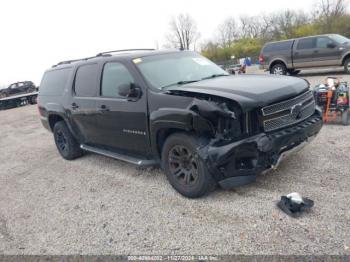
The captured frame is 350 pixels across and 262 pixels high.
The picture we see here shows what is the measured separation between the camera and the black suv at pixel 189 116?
3.25 meters

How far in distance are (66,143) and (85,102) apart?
1.43 metres

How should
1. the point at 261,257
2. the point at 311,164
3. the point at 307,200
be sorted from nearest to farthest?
the point at 261,257, the point at 307,200, the point at 311,164

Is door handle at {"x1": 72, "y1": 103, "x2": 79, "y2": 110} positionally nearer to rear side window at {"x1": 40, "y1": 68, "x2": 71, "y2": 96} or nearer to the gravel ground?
rear side window at {"x1": 40, "y1": 68, "x2": 71, "y2": 96}

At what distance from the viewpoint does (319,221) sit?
2.95 metres

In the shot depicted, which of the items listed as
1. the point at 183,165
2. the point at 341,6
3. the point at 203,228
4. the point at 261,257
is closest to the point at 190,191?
the point at 183,165

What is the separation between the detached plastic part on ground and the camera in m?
3.12

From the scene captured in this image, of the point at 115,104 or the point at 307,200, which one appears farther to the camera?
the point at 115,104

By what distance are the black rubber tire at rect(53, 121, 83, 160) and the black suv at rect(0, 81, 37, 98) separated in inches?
933

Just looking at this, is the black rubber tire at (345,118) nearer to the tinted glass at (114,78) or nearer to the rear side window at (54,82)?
the tinted glass at (114,78)

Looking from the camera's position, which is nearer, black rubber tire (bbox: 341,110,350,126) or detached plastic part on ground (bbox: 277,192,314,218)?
detached plastic part on ground (bbox: 277,192,314,218)

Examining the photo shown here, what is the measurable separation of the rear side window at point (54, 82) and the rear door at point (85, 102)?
50cm

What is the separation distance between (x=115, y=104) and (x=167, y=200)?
1571mm

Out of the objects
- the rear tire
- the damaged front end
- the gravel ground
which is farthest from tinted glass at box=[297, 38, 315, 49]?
the rear tire

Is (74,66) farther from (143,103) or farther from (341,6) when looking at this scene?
(341,6)
